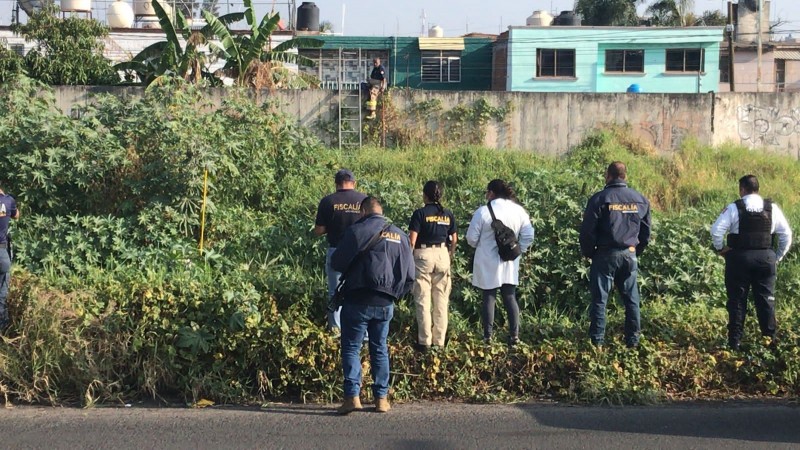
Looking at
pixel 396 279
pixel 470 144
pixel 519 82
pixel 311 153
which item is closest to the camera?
pixel 396 279

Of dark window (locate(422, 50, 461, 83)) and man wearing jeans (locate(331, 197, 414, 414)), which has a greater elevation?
dark window (locate(422, 50, 461, 83))

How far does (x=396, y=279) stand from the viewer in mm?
6473

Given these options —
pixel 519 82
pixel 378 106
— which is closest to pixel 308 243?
pixel 378 106

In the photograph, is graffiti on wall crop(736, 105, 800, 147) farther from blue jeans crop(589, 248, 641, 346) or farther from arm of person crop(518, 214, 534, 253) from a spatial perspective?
arm of person crop(518, 214, 534, 253)

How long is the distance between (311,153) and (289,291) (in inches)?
229

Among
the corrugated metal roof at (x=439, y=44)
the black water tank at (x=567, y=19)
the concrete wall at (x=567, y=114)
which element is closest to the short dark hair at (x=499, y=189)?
the concrete wall at (x=567, y=114)

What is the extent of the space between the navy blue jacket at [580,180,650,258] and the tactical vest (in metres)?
0.88

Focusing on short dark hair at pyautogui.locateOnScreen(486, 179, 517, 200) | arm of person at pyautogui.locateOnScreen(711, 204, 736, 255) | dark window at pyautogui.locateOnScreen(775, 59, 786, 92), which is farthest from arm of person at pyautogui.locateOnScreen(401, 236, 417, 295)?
dark window at pyautogui.locateOnScreen(775, 59, 786, 92)

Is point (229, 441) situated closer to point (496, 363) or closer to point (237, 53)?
point (496, 363)

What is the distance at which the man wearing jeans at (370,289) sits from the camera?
635 centimetres

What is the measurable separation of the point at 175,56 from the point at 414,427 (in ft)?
47.0

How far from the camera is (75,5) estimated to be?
2712 centimetres

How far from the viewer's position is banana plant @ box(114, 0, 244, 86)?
1817cm

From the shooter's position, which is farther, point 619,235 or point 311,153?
point 311,153
